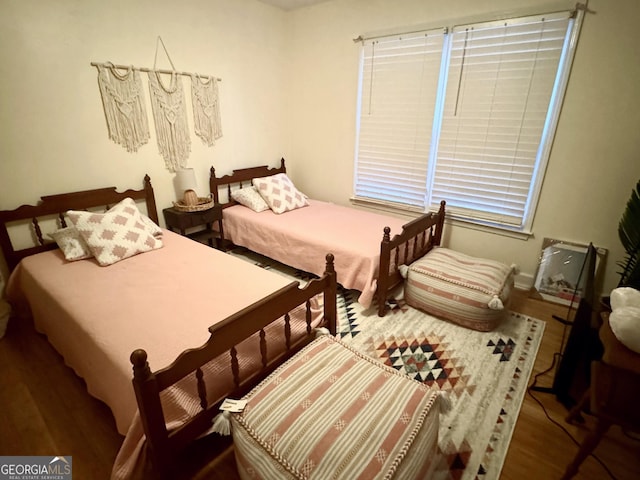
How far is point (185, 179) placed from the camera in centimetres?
297

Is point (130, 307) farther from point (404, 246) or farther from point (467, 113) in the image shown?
point (467, 113)

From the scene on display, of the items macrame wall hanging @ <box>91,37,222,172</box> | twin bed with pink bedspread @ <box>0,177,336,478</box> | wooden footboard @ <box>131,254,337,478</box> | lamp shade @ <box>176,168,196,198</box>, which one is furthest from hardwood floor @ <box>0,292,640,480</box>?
macrame wall hanging @ <box>91,37,222,172</box>

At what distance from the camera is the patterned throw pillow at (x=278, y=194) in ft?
11.1

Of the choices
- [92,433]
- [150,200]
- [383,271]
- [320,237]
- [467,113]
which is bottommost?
[92,433]

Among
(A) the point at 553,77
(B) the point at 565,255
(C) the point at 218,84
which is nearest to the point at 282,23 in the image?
(C) the point at 218,84

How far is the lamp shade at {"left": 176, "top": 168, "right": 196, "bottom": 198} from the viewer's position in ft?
9.73

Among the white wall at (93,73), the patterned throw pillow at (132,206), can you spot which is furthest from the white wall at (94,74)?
the patterned throw pillow at (132,206)

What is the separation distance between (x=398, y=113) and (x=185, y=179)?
216 cm

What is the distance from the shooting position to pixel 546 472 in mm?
1438

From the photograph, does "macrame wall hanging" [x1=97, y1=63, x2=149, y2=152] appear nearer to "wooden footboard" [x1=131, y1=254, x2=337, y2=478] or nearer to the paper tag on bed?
"wooden footboard" [x1=131, y1=254, x2=337, y2=478]

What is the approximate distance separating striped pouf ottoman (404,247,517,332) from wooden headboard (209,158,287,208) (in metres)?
2.10

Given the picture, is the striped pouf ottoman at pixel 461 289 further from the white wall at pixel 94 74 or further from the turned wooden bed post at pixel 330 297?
the white wall at pixel 94 74

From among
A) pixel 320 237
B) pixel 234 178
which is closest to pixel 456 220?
pixel 320 237

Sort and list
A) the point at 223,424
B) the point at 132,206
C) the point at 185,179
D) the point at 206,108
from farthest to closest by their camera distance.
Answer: the point at 206,108 < the point at 185,179 < the point at 132,206 < the point at 223,424
